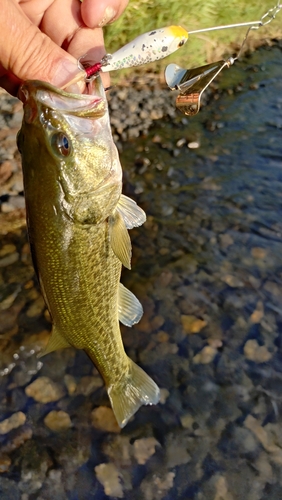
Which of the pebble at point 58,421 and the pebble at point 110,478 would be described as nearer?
the pebble at point 110,478

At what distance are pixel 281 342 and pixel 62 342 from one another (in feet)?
7.61

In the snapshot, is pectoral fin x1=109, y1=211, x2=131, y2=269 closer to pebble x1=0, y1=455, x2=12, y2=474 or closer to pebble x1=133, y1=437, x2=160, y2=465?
A: pebble x1=133, y1=437, x2=160, y2=465

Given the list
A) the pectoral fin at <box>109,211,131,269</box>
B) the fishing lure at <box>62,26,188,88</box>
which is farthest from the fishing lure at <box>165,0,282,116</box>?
the pectoral fin at <box>109,211,131,269</box>

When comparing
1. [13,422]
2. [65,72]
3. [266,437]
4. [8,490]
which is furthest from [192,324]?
[65,72]

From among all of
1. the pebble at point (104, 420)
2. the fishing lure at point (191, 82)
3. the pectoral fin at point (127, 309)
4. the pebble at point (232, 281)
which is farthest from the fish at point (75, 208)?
the pebble at point (232, 281)

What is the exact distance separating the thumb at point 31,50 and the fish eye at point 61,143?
19.6 inches

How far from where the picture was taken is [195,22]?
880 centimetres

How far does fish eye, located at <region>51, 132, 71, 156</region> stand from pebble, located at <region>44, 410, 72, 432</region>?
8.14 ft

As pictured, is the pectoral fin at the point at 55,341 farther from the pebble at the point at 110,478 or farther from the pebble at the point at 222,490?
the pebble at the point at 222,490

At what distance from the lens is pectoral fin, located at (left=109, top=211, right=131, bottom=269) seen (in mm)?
2592

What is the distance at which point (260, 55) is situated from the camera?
9.66 meters

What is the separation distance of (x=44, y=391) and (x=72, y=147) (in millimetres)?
2508

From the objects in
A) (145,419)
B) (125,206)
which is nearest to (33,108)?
(125,206)

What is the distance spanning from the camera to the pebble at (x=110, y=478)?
3.45m
